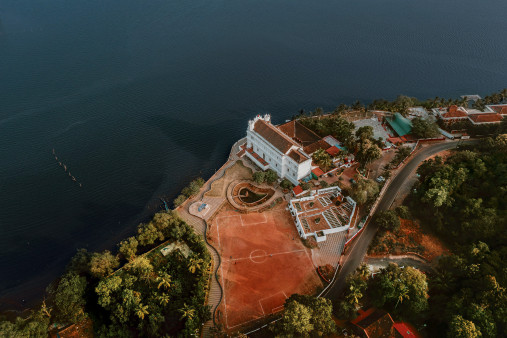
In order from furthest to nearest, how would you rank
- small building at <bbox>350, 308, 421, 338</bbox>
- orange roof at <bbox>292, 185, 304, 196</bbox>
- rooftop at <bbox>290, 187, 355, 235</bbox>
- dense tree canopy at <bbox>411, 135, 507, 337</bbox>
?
orange roof at <bbox>292, 185, 304, 196</bbox>
rooftop at <bbox>290, 187, 355, 235</bbox>
small building at <bbox>350, 308, 421, 338</bbox>
dense tree canopy at <bbox>411, 135, 507, 337</bbox>

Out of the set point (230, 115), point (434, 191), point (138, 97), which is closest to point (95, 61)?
point (138, 97)

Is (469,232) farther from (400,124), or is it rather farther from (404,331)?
(400,124)

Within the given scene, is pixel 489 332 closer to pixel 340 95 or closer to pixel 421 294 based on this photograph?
pixel 421 294

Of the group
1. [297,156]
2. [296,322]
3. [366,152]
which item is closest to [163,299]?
[296,322]

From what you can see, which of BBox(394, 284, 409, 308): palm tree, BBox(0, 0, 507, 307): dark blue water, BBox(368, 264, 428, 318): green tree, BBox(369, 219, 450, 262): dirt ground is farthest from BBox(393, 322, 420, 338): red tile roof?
BBox(0, 0, 507, 307): dark blue water

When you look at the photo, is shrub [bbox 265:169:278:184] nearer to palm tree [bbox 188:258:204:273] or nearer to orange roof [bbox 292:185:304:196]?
orange roof [bbox 292:185:304:196]
